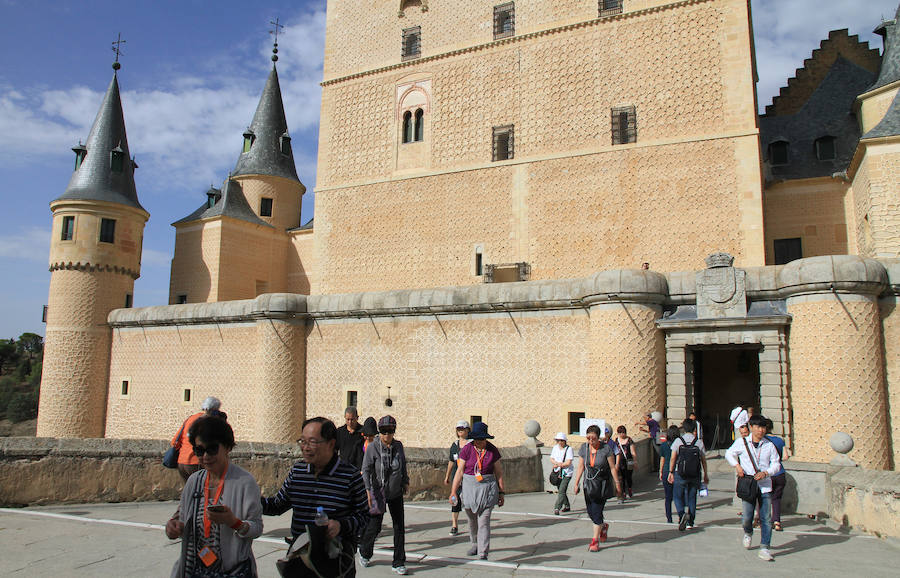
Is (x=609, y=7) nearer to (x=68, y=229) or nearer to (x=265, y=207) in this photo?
(x=265, y=207)

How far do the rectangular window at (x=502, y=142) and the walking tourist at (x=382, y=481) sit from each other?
48.6 ft

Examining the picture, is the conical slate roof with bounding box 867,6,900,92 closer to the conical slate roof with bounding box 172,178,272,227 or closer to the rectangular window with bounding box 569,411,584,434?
the rectangular window with bounding box 569,411,584,434

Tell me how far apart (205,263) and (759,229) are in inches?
732

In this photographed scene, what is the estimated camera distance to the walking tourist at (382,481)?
5629 millimetres

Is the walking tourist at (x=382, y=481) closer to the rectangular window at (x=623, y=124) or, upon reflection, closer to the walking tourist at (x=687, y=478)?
the walking tourist at (x=687, y=478)

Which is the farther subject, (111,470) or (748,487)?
(111,470)

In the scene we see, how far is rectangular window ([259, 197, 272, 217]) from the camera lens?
89.4 ft

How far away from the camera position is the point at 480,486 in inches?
233

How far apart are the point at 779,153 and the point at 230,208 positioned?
19.4 metres

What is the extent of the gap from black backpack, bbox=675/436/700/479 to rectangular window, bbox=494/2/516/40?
15706mm

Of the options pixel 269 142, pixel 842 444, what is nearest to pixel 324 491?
pixel 842 444

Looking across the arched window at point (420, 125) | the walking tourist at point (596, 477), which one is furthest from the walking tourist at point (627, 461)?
the arched window at point (420, 125)

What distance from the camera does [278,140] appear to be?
28953 mm

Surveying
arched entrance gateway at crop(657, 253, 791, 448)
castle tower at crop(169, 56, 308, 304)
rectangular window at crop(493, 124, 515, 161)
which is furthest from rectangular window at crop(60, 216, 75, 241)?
arched entrance gateway at crop(657, 253, 791, 448)
